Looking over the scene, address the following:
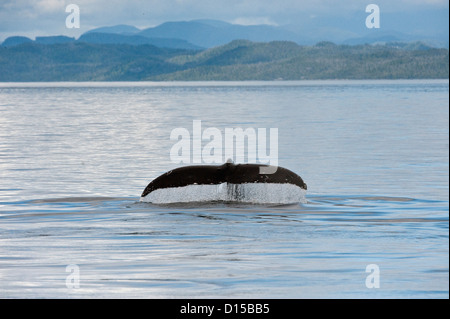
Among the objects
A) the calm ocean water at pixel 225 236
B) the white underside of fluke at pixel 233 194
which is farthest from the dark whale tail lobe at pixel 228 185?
the calm ocean water at pixel 225 236

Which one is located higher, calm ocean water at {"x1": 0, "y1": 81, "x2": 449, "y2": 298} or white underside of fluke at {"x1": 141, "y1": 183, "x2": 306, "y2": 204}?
white underside of fluke at {"x1": 141, "y1": 183, "x2": 306, "y2": 204}

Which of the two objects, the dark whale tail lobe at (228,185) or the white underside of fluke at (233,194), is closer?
the dark whale tail lobe at (228,185)

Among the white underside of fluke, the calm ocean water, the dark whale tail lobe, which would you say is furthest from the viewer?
the white underside of fluke

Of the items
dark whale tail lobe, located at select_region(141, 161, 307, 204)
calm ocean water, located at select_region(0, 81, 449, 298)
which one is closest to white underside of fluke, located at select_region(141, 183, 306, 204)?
dark whale tail lobe, located at select_region(141, 161, 307, 204)

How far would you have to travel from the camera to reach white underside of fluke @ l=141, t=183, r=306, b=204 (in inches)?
565

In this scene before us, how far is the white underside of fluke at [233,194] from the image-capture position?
1434 cm

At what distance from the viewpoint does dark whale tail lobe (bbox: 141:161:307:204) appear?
13.8 meters

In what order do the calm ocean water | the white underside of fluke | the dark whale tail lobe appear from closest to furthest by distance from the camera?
the calm ocean water → the dark whale tail lobe → the white underside of fluke

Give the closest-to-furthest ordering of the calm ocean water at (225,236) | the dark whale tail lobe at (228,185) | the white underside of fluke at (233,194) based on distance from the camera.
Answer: the calm ocean water at (225,236) → the dark whale tail lobe at (228,185) → the white underside of fluke at (233,194)

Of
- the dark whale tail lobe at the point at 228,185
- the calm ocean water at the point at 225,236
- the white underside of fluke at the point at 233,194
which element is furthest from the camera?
the white underside of fluke at the point at 233,194

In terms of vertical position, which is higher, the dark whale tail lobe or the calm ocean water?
the dark whale tail lobe

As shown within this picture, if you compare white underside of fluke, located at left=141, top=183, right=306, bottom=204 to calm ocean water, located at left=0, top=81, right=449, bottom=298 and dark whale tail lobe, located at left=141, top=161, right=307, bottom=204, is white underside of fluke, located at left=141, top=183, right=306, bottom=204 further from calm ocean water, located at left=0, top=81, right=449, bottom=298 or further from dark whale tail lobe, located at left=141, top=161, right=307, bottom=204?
calm ocean water, located at left=0, top=81, right=449, bottom=298

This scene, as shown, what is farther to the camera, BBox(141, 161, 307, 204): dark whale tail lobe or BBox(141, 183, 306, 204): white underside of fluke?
BBox(141, 183, 306, 204): white underside of fluke

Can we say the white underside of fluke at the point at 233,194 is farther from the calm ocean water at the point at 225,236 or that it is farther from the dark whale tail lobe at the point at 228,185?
the calm ocean water at the point at 225,236
